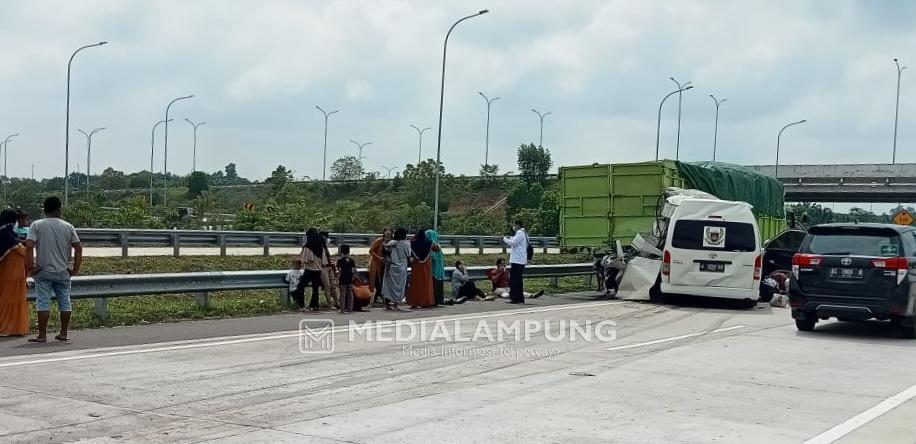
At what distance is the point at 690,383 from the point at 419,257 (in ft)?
28.7

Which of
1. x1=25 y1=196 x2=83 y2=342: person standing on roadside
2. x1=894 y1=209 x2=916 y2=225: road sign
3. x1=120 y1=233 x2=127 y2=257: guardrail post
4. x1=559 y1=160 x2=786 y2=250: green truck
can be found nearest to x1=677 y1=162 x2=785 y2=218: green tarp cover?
x1=559 y1=160 x2=786 y2=250: green truck

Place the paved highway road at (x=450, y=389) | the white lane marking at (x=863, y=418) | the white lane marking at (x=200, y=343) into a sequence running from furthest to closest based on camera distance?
the white lane marking at (x=200, y=343), the white lane marking at (x=863, y=418), the paved highway road at (x=450, y=389)

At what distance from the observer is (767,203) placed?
92.1 feet

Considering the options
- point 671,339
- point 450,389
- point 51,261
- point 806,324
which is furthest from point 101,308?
point 806,324

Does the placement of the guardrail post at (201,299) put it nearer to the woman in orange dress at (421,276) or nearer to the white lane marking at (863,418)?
the woman in orange dress at (421,276)

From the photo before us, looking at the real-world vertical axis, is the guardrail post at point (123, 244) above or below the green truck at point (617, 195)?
below

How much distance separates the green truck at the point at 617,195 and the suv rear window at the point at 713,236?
2.03 meters

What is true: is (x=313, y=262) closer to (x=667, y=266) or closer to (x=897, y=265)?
(x=667, y=266)

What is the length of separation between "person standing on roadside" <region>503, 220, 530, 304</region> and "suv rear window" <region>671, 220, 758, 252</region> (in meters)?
3.01

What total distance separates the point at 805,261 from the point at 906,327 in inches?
68.3

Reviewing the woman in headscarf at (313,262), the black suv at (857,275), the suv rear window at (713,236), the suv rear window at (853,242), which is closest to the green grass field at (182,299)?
the woman in headscarf at (313,262)

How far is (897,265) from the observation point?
45.3 feet

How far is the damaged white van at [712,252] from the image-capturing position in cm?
1878

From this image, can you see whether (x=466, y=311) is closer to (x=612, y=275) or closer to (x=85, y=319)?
(x=612, y=275)
